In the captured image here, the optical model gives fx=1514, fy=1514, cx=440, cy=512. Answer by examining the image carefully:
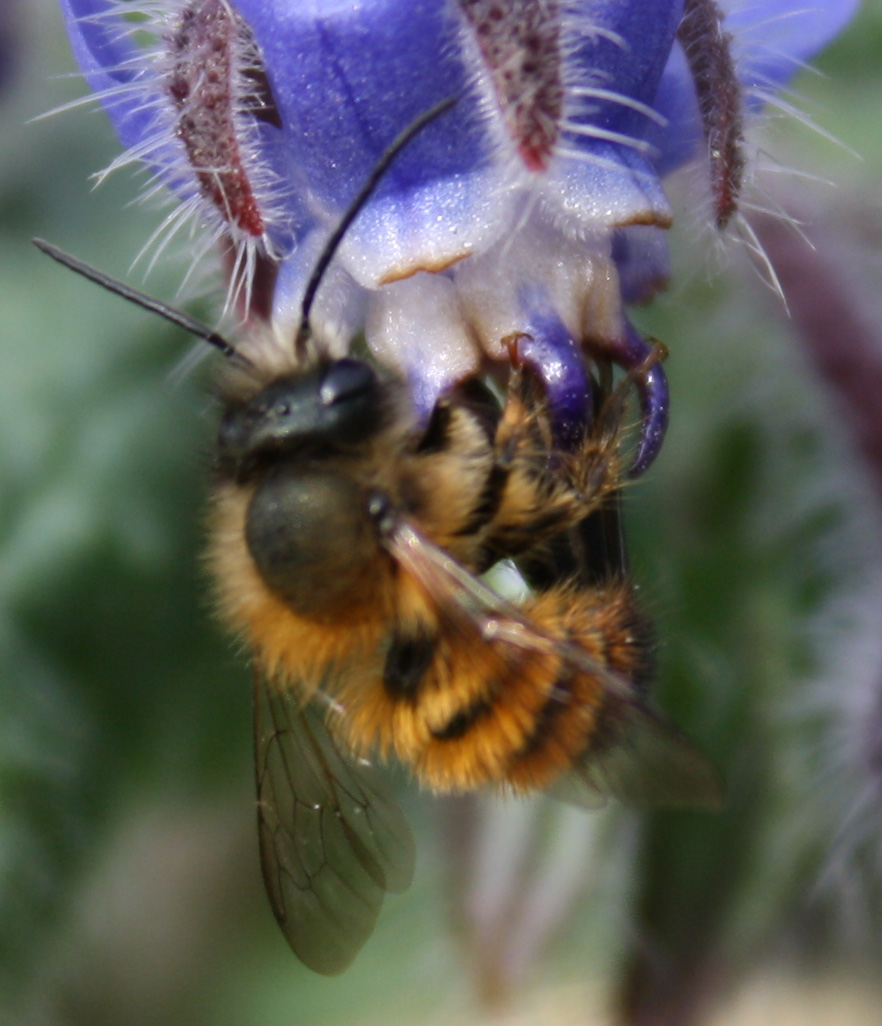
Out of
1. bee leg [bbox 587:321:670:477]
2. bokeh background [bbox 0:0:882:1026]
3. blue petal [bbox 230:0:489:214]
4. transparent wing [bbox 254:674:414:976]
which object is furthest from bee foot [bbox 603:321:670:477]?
bokeh background [bbox 0:0:882:1026]

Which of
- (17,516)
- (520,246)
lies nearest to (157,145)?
(520,246)

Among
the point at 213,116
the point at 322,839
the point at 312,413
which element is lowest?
the point at 322,839

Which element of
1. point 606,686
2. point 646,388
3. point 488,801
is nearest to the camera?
point 606,686

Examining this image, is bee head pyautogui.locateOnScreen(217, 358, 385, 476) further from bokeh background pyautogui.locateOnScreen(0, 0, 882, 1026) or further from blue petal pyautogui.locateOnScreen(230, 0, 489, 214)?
bokeh background pyautogui.locateOnScreen(0, 0, 882, 1026)

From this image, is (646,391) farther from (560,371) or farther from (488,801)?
(488,801)

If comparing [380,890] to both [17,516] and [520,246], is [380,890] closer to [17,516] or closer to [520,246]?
[520,246]

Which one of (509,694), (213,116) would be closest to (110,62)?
(213,116)

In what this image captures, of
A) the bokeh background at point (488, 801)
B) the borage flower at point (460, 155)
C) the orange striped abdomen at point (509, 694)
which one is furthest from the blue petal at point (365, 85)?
the bokeh background at point (488, 801)
